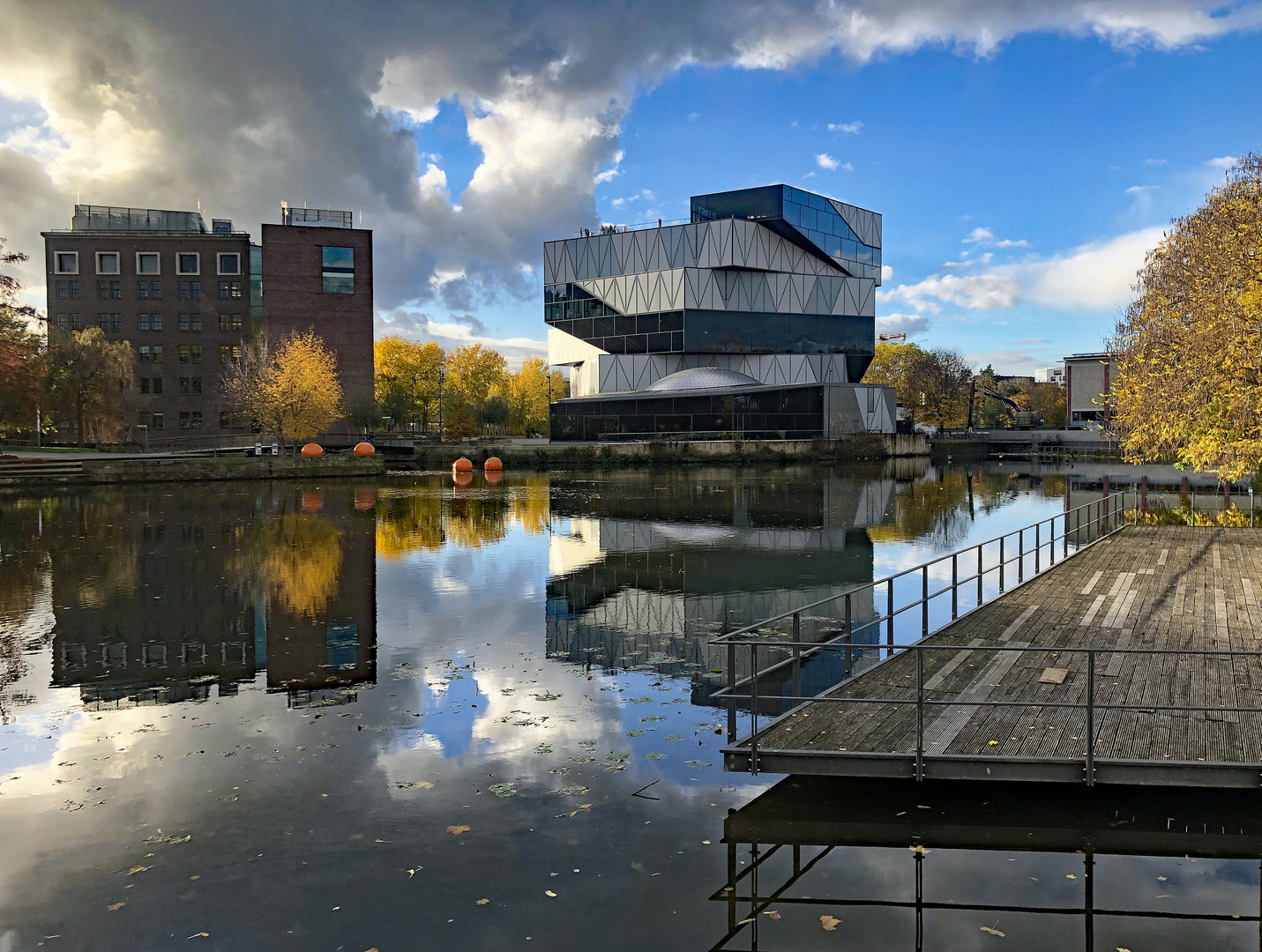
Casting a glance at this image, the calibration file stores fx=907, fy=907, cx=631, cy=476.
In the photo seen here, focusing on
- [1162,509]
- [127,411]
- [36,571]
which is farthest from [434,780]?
[127,411]

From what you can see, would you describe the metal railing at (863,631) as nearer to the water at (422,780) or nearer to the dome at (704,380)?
the water at (422,780)

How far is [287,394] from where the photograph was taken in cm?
5984

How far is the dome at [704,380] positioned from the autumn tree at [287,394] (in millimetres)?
32012

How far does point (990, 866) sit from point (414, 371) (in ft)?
372

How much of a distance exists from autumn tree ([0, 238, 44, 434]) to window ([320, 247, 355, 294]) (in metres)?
33.5

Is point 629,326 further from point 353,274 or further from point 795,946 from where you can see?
point 795,946

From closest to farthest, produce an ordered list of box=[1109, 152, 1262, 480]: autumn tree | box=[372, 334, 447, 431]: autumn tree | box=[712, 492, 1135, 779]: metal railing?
box=[712, 492, 1135, 779]: metal railing < box=[1109, 152, 1262, 480]: autumn tree < box=[372, 334, 447, 431]: autumn tree

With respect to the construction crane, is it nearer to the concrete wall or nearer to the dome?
the dome

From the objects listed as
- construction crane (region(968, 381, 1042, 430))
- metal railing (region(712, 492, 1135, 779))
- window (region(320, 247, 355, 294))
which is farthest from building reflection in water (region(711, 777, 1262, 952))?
construction crane (region(968, 381, 1042, 430))

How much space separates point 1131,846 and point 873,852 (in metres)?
2.12

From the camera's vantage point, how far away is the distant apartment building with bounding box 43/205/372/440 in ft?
285

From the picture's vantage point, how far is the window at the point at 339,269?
87125mm

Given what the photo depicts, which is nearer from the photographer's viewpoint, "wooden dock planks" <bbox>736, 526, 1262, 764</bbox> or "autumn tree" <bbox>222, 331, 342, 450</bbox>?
"wooden dock planks" <bbox>736, 526, 1262, 764</bbox>

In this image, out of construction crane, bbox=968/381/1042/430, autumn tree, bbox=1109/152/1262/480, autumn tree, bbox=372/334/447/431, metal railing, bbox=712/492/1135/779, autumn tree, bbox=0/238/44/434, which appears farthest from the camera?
construction crane, bbox=968/381/1042/430
